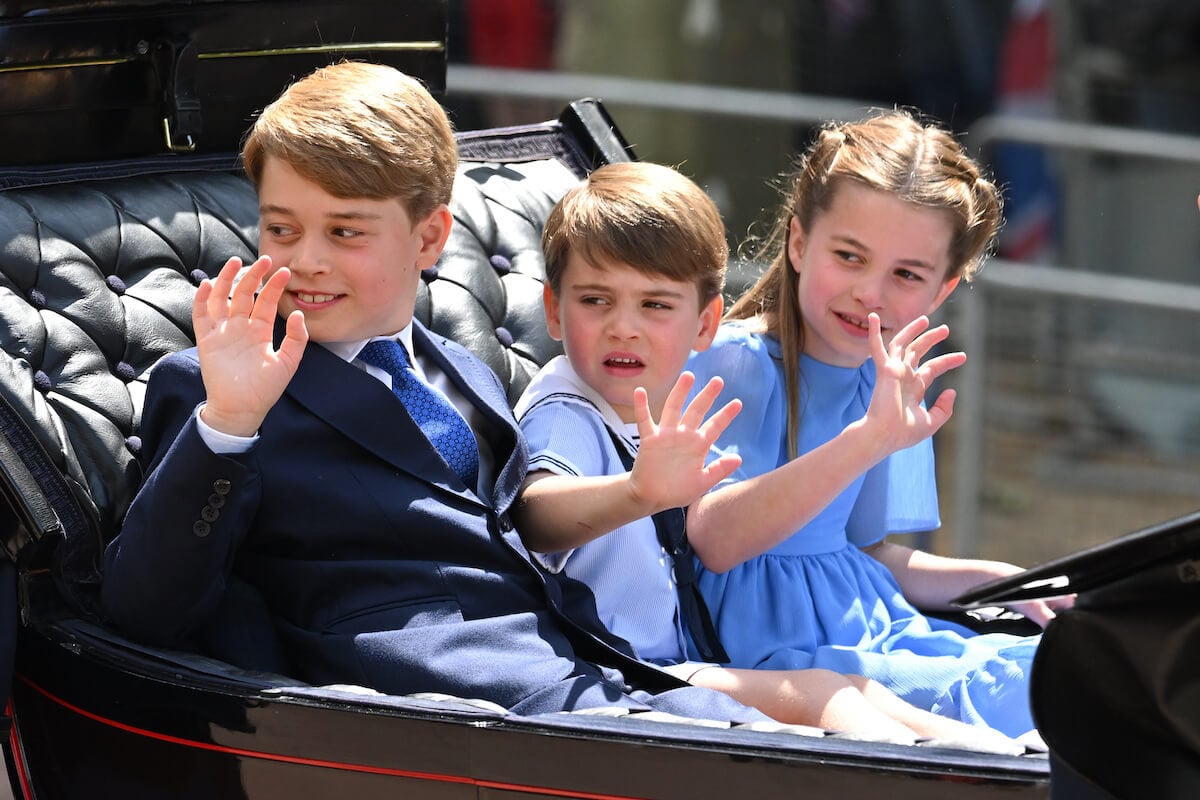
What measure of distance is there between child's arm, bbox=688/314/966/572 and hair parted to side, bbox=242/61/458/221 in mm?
605

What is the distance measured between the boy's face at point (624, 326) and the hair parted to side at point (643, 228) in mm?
19

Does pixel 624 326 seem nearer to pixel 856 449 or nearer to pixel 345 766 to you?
pixel 856 449

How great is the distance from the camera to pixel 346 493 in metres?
2.07

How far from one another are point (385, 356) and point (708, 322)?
18.8 inches

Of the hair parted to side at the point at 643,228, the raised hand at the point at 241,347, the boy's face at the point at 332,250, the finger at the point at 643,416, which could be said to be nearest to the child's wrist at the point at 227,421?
the raised hand at the point at 241,347

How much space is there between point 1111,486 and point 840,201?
321 cm

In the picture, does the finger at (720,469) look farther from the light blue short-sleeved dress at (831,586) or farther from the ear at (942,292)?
the ear at (942,292)

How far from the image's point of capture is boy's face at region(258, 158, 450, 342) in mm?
2078

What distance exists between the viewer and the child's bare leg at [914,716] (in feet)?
7.01

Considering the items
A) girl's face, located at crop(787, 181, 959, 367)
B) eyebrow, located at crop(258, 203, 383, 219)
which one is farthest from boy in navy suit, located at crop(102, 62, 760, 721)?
girl's face, located at crop(787, 181, 959, 367)

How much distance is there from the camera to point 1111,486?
5324mm

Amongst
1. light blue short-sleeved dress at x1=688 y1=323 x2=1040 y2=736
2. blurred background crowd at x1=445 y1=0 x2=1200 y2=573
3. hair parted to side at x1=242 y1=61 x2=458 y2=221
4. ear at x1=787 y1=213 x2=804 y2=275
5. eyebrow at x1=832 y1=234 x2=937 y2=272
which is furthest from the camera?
blurred background crowd at x1=445 y1=0 x2=1200 y2=573

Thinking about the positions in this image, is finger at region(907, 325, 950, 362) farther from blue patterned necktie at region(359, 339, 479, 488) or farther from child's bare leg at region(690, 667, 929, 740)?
blue patterned necktie at region(359, 339, 479, 488)

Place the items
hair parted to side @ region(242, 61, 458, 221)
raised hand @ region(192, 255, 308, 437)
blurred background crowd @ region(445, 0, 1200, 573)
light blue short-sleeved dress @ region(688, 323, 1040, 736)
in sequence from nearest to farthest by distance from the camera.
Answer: raised hand @ region(192, 255, 308, 437) < hair parted to side @ region(242, 61, 458, 221) < light blue short-sleeved dress @ region(688, 323, 1040, 736) < blurred background crowd @ region(445, 0, 1200, 573)
